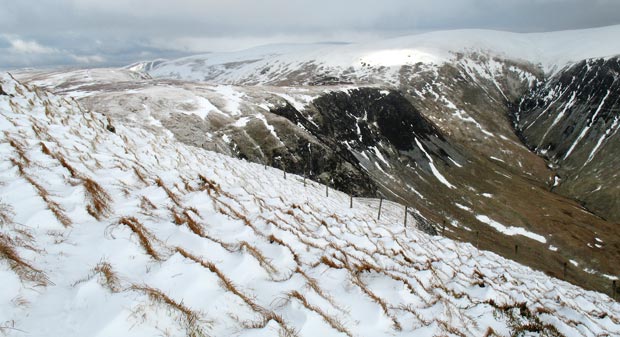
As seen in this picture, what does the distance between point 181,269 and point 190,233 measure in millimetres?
2508

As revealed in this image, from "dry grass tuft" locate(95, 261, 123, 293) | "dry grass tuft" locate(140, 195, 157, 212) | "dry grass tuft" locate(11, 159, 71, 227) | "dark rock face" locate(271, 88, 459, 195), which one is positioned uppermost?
"dry grass tuft" locate(11, 159, 71, 227)

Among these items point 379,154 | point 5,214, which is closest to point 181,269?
point 5,214

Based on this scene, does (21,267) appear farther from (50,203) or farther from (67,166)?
(67,166)

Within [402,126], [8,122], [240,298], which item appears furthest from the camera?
[402,126]

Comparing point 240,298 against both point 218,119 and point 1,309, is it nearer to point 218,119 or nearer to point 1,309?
point 1,309

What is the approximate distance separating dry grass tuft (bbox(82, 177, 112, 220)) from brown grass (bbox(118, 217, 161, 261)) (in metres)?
0.96

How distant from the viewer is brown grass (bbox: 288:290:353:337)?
6.90m

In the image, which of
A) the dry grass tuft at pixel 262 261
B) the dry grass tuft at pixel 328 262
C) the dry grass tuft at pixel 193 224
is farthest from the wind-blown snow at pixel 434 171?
the dry grass tuft at pixel 262 261

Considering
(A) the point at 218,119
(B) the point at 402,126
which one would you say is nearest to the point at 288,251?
(A) the point at 218,119

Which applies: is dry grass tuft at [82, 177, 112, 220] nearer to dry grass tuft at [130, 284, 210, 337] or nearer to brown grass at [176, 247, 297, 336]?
brown grass at [176, 247, 297, 336]

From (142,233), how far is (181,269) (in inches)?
76.5

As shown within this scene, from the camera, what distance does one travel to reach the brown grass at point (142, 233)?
24.5 feet

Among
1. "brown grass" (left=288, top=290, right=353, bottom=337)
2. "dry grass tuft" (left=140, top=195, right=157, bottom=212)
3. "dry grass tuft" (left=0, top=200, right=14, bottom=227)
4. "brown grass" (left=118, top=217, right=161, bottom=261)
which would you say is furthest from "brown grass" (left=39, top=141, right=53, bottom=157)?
"brown grass" (left=288, top=290, right=353, bottom=337)

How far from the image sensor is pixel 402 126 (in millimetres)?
177375
